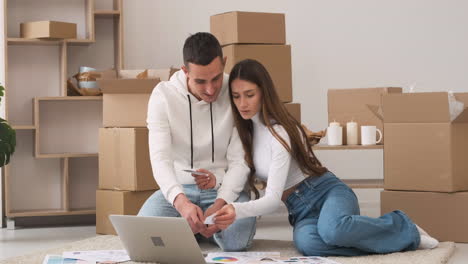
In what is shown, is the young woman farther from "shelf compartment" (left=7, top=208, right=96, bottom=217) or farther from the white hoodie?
"shelf compartment" (left=7, top=208, right=96, bottom=217)

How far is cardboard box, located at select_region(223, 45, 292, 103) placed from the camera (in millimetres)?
3197

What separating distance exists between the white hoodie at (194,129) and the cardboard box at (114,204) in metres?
0.62

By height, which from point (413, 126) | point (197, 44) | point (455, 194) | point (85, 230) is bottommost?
point (85, 230)

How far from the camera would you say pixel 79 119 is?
12.0 ft

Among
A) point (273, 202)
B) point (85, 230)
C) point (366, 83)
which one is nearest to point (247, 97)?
point (273, 202)

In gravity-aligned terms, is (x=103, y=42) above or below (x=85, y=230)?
above

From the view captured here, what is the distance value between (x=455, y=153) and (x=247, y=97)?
2.88 feet

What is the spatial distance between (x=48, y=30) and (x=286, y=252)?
159cm

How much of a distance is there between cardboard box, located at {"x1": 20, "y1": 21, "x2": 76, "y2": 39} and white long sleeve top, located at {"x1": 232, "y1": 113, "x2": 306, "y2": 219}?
130 centimetres

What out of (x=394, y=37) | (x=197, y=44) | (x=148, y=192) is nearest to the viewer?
(x=197, y=44)

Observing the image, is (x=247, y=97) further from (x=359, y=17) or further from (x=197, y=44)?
(x=359, y=17)

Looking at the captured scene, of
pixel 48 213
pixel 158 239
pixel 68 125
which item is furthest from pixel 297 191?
pixel 68 125

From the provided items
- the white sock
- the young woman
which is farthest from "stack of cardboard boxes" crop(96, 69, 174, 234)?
the white sock

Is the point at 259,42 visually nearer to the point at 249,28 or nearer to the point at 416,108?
the point at 249,28
